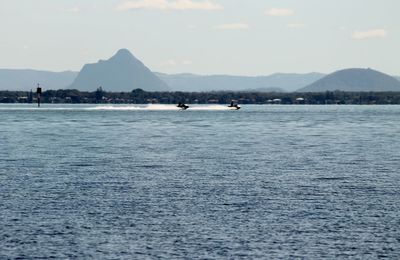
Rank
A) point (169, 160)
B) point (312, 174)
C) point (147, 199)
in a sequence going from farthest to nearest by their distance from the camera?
1. point (169, 160)
2. point (312, 174)
3. point (147, 199)

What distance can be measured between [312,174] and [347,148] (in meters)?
40.6

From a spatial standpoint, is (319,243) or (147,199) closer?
(319,243)

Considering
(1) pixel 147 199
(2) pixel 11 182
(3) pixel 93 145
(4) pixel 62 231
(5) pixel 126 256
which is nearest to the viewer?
(5) pixel 126 256

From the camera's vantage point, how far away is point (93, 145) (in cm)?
12050

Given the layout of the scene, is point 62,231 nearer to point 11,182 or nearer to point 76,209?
point 76,209

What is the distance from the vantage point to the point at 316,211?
5097 centimetres

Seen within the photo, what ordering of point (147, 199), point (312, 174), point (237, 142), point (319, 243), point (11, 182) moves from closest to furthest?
point (319, 243) → point (147, 199) → point (11, 182) → point (312, 174) → point (237, 142)

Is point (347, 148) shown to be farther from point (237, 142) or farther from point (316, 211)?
point (316, 211)

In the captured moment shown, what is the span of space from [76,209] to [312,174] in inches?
1160

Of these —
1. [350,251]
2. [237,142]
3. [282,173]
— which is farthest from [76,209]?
[237,142]

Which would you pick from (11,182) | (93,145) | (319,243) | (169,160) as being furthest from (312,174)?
(93,145)

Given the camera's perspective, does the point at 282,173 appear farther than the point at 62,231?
Yes

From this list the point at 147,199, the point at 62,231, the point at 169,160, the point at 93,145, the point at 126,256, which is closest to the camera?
the point at 126,256

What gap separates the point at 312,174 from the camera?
242ft
